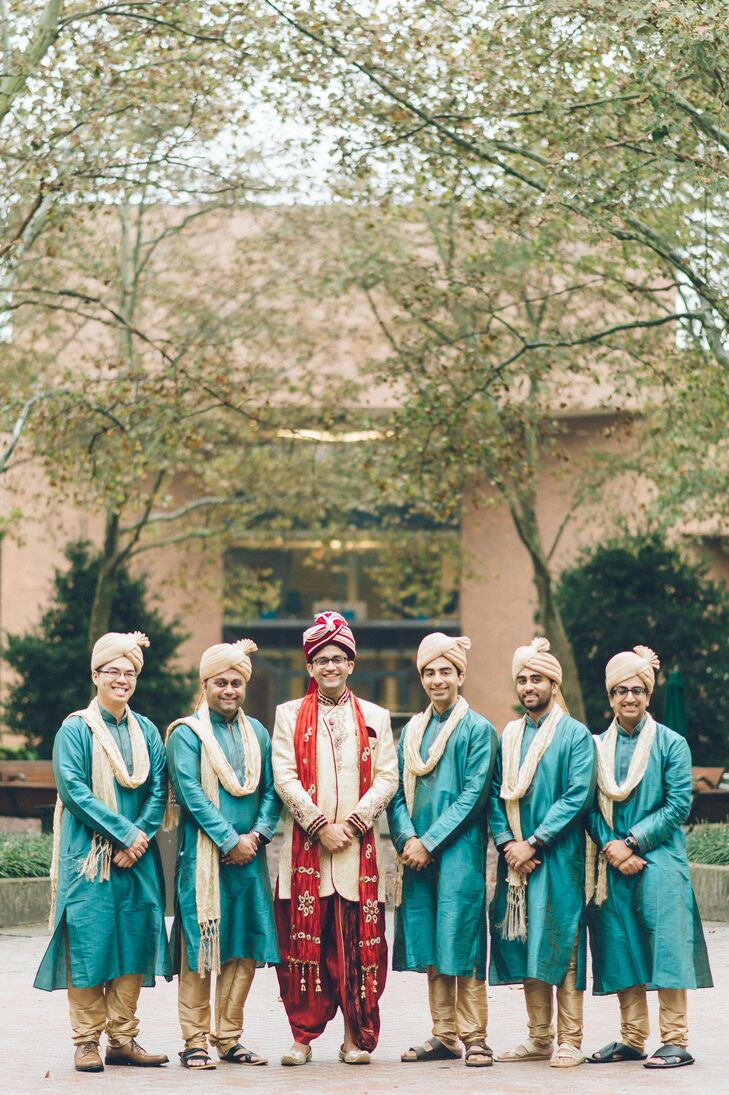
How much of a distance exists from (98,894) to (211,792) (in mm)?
656

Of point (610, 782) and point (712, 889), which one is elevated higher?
point (610, 782)

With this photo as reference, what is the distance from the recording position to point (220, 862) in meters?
7.46

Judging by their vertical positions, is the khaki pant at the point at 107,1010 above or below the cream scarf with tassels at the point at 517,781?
below

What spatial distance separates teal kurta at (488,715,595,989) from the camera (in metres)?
7.29

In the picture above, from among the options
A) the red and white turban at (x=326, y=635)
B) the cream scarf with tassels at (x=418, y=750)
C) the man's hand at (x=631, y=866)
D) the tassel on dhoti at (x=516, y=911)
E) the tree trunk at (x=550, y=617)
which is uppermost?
the tree trunk at (x=550, y=617)

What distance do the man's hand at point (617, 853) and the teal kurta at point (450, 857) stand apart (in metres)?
0.56

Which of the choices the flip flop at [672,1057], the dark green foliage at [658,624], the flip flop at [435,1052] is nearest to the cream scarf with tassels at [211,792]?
the flip flop at [435,1052]

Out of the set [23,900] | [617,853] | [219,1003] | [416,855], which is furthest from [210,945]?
[23,900]

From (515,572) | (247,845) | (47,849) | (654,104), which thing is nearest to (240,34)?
(654,104)

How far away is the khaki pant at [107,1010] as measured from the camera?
729 cm

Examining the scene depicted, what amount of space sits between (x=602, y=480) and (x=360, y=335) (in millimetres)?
3972

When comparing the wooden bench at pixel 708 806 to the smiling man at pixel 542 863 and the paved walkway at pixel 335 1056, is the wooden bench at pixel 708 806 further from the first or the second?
the smiling man at pixel 542 863

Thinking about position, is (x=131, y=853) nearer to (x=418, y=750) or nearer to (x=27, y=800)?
(x=418, y=750)

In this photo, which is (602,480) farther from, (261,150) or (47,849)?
(47,849)
